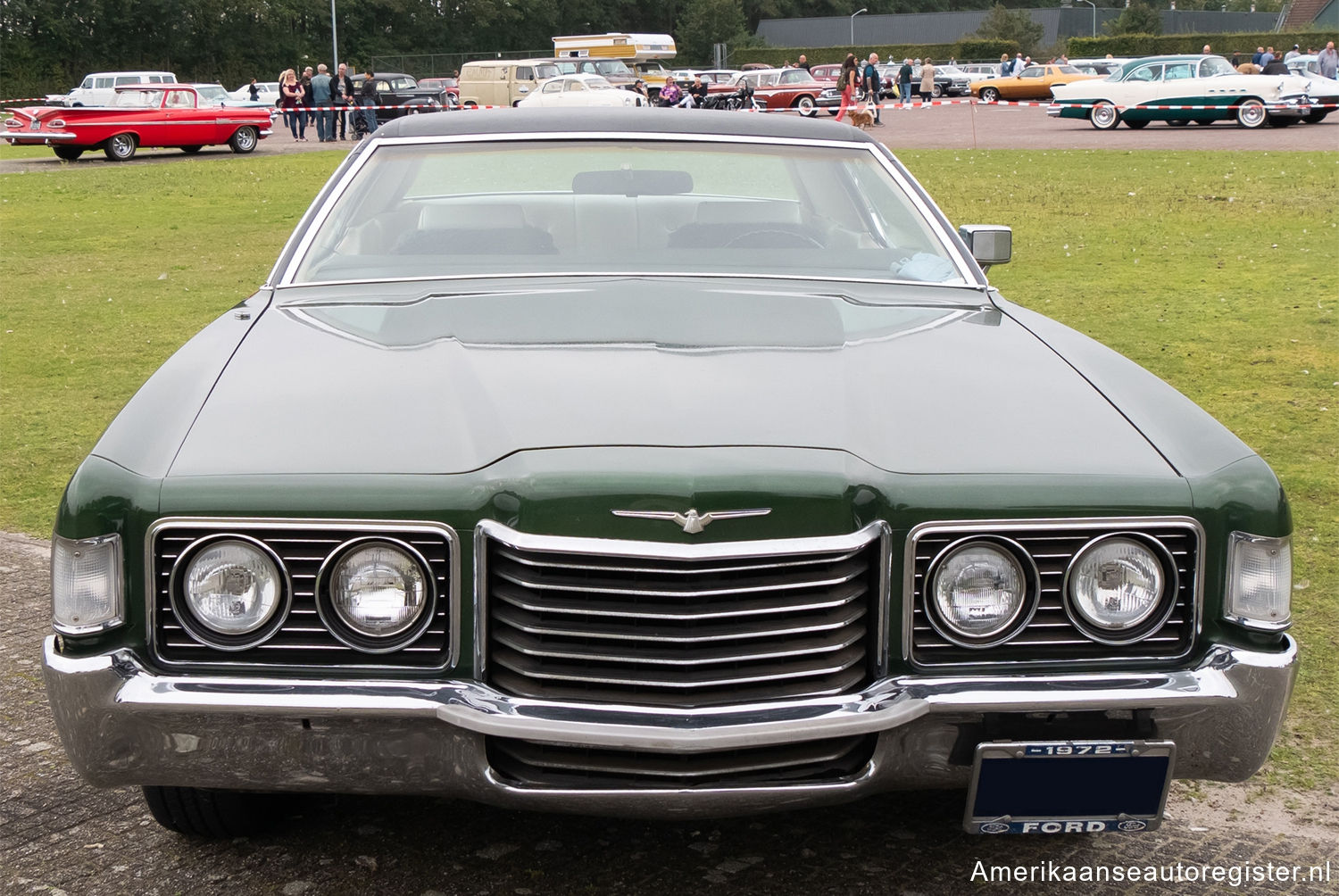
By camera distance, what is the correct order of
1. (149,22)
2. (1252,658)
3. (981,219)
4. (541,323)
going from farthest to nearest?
(149,22) < (981,219) < (541,323) < (1252,658)

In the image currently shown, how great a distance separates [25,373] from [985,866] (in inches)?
265

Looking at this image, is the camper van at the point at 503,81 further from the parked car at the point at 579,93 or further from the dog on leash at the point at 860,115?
the dog on leash at the point at 860,115

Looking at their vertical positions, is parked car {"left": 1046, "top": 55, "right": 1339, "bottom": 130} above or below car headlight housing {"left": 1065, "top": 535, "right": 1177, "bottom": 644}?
above

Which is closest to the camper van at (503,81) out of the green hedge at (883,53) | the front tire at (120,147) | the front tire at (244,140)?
the front tire at (244,140)

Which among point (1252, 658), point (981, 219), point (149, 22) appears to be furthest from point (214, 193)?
point (149, 22)

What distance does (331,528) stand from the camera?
7.55 feet

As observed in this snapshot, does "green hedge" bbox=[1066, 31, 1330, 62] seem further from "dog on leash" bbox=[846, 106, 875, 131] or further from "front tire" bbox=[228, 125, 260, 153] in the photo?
"front tire" bbox=[228, 125, 260, 153]

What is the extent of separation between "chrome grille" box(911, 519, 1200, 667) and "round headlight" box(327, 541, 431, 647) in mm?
835

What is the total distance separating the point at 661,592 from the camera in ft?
7.35

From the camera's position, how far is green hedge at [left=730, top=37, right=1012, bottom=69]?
75.0 meters

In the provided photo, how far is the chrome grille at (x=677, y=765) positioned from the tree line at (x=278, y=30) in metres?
60.4

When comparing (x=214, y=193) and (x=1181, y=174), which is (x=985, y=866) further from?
(x=214, y=193)

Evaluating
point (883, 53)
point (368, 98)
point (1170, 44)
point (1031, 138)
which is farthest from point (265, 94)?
point (1170, 44)

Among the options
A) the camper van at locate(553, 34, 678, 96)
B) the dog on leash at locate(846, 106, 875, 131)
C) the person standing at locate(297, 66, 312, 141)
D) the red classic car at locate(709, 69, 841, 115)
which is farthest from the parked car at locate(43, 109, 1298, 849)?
the camper van at locate(553, 34, 678, 96)
